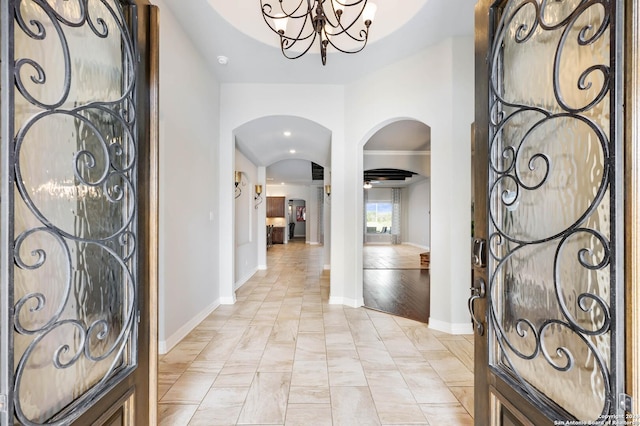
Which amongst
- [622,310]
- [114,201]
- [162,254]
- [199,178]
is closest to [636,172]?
[622,310]

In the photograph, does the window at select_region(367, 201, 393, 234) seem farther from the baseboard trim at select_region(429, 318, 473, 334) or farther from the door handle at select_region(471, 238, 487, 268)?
the door handle at select_region(471, 238, 487, 268)

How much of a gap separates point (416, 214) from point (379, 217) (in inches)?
80.2

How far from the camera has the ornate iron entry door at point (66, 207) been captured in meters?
0.76

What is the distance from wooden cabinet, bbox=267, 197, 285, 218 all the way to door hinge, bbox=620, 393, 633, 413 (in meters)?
13.7

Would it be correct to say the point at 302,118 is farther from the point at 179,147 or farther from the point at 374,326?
the point at 374,326

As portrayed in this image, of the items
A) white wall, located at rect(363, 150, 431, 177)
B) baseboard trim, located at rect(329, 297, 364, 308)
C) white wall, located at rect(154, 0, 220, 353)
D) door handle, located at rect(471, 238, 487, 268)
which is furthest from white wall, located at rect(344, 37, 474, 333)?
white wall, located at rect(363, 150, 431, 177)

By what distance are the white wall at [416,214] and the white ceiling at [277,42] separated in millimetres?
7763

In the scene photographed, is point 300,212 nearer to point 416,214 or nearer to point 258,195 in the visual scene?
point 416,214

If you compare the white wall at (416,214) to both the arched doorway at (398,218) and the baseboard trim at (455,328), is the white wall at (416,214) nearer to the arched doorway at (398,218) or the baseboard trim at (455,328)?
the arched doorway at (398,218)

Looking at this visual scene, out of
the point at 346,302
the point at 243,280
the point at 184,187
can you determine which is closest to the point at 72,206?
the point at 184,187

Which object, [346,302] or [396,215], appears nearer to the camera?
[346,302]

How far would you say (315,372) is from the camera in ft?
7.62

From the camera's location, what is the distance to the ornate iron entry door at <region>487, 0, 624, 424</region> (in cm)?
75

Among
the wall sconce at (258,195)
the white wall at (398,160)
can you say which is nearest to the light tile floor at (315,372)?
the wall sconce at (258,195)
